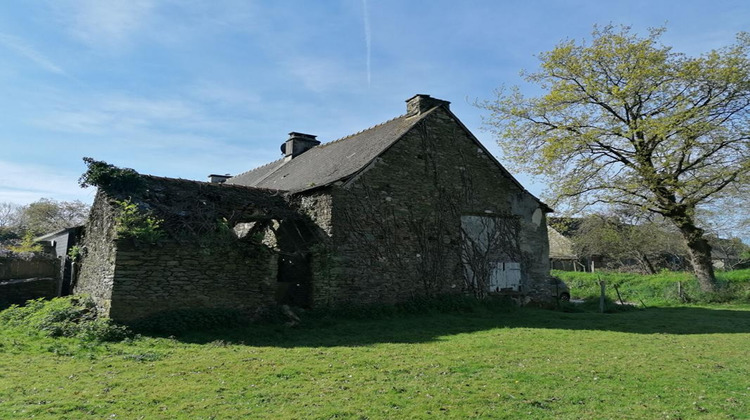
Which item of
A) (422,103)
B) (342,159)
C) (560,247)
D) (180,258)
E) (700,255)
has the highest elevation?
(422,103)

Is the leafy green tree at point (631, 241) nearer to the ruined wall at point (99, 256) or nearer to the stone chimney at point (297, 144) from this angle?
the stone chimney at point (297, 144)

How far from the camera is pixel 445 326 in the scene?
12.6 m

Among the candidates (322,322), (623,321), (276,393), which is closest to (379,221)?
(322,322)

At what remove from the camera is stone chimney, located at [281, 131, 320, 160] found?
952 inches

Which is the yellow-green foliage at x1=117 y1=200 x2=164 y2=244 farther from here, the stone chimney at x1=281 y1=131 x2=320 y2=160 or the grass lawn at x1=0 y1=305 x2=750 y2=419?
the stone chimney at x1=281 y1=131 x2=320 y2=160

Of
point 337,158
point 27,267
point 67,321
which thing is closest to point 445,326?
point 337,158

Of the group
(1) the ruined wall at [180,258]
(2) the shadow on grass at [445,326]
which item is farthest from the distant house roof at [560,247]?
(1) the ruined wall at [180,258]

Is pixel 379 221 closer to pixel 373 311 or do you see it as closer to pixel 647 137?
pixel 373 311

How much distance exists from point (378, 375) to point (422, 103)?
460 inches

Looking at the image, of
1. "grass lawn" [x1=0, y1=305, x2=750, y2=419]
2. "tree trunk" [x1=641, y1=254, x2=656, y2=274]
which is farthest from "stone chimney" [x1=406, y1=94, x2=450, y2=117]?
"tree trunk" [x1=641, y1=254, x2=656, y2=274]

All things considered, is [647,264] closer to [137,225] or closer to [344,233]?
[344,233]

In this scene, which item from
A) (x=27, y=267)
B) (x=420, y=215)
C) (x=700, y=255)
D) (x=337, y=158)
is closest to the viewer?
(x=27, y=267)

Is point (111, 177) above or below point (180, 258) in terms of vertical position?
above

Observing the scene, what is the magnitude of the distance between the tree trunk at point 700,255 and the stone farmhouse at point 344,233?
8329 mm
